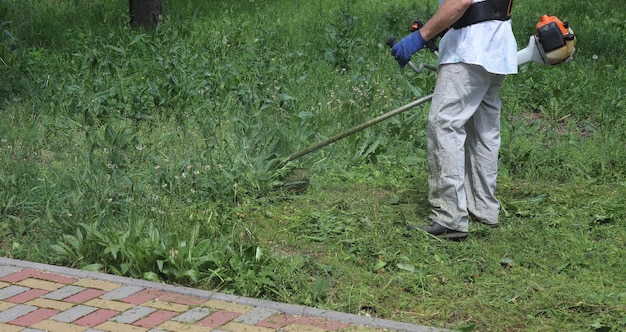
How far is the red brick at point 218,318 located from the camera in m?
4.28

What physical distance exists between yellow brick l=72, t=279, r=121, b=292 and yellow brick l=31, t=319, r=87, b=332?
42 cm

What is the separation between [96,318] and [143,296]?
1.01 feet

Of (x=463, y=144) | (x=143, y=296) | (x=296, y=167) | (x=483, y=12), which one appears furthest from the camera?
(x=296, y=167)

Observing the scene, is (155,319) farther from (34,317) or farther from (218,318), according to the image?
(34,317)

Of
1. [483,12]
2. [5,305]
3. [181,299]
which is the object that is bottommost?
[181,299]

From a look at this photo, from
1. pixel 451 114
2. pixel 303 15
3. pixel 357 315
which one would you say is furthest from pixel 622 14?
pixel 357 315

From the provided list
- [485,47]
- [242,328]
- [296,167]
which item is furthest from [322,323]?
[296,167]

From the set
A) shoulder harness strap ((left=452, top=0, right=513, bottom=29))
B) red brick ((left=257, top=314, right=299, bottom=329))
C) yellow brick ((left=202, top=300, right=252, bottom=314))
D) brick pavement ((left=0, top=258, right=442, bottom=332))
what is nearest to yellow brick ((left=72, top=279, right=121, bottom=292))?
brick pavement ((left=0, top=258, right=442, bottom=332))

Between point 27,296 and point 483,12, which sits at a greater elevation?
point 483,12

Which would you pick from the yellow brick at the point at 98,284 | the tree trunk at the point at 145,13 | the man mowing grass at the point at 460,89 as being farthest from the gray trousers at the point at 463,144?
the tree trunk at the point at 145,13

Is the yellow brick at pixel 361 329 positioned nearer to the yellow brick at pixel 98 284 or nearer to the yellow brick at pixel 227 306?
the yellow brick at pixel 227 306

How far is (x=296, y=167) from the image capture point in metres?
6.56

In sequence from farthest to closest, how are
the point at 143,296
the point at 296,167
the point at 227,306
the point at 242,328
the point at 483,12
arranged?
the point at 296,167, the point at 483,12, the point at 143,296, the point at 227,306, the point at 242,328

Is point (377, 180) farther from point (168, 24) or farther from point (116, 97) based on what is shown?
point (168, 24)
